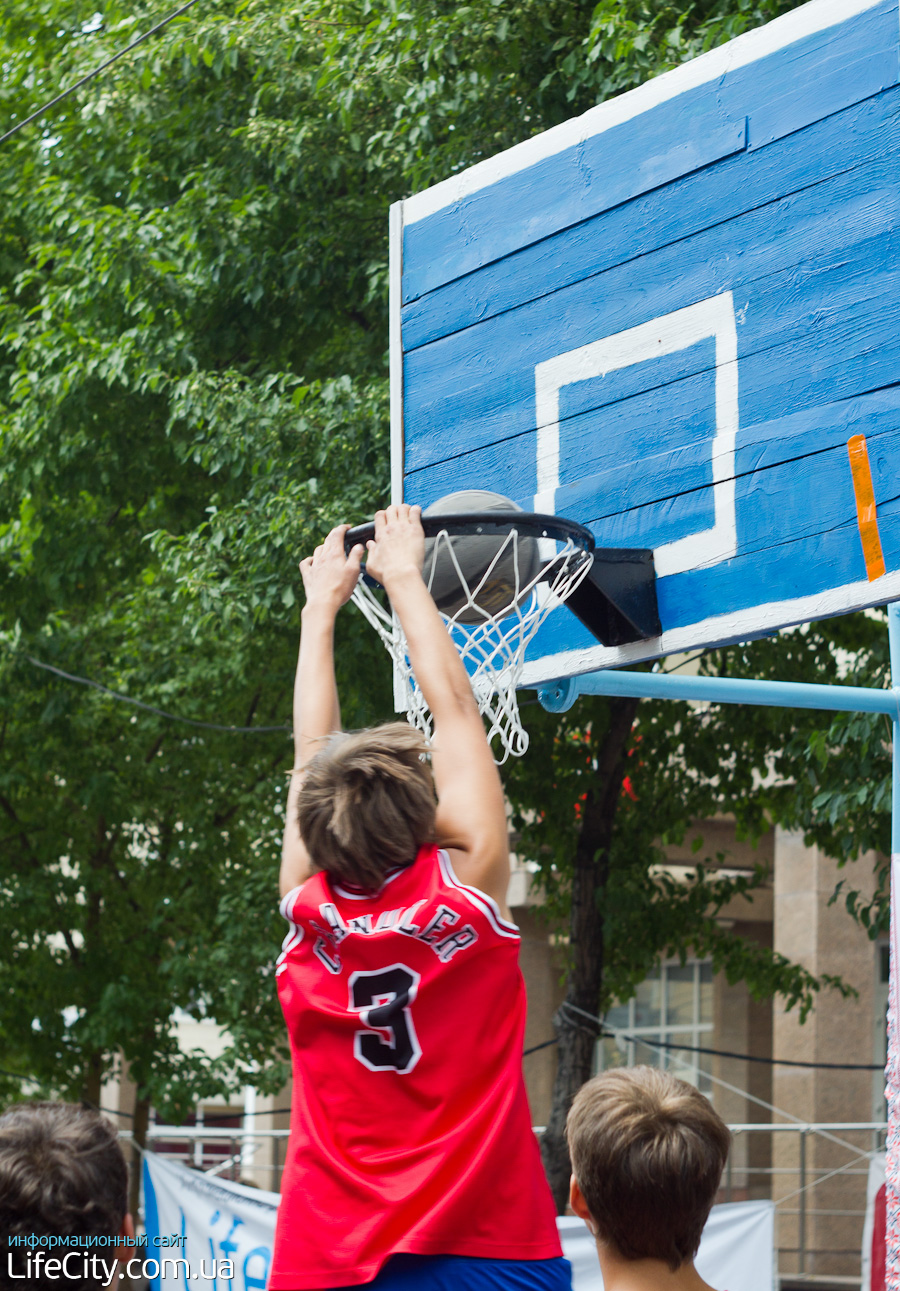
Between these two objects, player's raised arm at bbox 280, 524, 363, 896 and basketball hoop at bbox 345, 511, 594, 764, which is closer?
player's raised arm at bbox 280, 524, 363, 896

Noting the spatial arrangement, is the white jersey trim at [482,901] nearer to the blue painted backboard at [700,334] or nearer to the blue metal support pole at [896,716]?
the blue painted backboard at [700,334]

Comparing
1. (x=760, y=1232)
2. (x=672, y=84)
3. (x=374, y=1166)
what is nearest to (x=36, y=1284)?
(x=374, y=1166)

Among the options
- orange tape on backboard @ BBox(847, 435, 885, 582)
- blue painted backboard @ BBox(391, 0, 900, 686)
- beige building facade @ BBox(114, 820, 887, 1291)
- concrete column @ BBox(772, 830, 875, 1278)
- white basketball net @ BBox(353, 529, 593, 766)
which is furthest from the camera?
concrete column @ BBox(772, 830, 875, 1278)

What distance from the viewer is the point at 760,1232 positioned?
7.50m

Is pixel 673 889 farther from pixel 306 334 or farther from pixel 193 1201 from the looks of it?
pixel 306 334

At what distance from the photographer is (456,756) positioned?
243 cm

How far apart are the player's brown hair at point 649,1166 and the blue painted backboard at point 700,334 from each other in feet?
5.17

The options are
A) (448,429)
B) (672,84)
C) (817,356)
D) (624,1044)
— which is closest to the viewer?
(817,356)

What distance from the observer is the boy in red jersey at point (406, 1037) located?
7.14ft

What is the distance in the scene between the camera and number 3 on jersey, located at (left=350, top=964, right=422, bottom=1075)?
89.1 inches

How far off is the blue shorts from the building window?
16.9m

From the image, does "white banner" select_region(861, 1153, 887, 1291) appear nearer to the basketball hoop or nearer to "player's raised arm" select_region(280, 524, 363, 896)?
the basketball hoop

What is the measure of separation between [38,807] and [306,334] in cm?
550

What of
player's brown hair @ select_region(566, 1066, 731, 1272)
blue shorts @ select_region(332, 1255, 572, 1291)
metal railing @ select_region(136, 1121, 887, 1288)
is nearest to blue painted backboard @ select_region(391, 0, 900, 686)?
player's brown hair @ select_region(566, 1066, 731, 1272)
